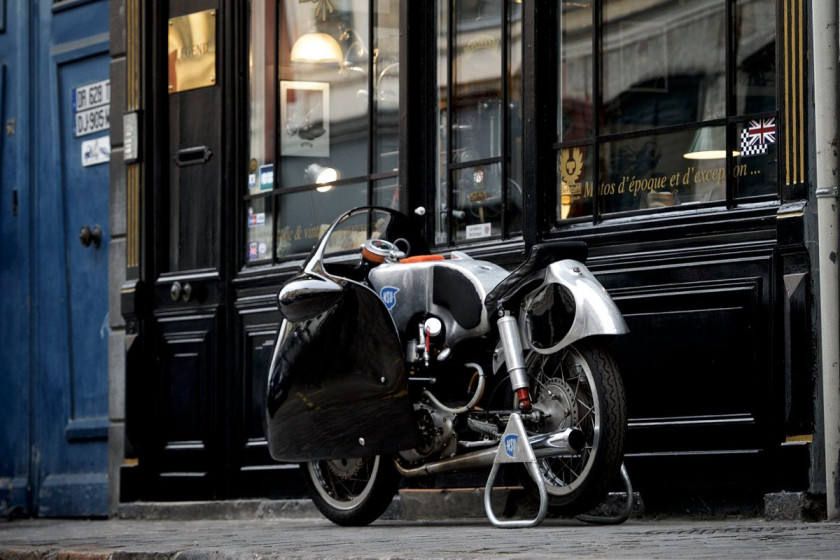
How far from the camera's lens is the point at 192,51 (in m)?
8.70

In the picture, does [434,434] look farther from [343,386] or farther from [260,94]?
[260,94]

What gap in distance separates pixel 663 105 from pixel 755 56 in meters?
0.49

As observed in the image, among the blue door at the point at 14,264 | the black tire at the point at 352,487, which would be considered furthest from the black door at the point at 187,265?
the black tire at the point at 352,487

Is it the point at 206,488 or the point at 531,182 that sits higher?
the point at 531,182

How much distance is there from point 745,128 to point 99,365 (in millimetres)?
4723

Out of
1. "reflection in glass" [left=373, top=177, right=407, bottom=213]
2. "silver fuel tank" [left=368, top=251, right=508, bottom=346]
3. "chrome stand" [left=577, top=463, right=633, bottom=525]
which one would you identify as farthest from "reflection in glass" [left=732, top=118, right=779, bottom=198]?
"reflection in glass" [left=373, top=177, right=407, bottom=213]

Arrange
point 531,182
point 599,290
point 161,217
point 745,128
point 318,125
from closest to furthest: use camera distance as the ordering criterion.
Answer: point 599,290 → point 745,128 → point 531,182 → point 318,125 → point 161,217

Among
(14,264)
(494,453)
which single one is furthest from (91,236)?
(494,453)

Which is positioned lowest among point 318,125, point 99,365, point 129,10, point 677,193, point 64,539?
point 64,539

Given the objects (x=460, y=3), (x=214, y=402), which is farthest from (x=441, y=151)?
(x=214, y=402)

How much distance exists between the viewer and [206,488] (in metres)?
8.34

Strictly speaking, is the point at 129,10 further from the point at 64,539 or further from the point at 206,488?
the point at 64,539

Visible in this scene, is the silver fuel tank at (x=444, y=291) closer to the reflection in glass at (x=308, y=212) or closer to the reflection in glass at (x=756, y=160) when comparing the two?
the reflection in glass at (x=756, y=160)

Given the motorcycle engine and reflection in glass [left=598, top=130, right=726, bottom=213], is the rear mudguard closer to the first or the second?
the motorcycle engine
